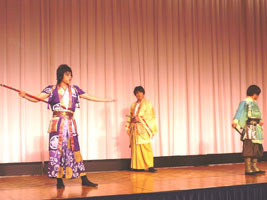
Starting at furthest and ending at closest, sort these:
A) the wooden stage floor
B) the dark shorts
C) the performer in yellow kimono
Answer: the performer in yellow kimono < the dark shorts < the wooden stage floor

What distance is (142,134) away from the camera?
6859 millimetres

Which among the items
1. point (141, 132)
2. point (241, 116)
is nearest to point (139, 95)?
point (141, 132)

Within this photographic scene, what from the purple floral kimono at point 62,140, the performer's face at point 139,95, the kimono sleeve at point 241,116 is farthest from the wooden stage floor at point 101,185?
the performer's face at point 139,95

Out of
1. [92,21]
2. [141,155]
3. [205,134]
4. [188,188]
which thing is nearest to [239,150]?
[205,134]

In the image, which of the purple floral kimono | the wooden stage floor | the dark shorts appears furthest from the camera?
the dark shorts

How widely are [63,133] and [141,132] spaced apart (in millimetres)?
2292

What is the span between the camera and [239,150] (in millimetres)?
8430

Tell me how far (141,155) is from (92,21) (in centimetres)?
232

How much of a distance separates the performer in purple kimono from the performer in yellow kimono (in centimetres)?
213

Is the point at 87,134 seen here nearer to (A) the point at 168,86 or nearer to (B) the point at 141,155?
(B) the point at 141,155

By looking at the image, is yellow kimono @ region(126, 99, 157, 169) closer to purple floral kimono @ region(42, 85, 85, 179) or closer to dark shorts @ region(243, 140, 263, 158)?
dark shorts @ region(243, 140, 263, 158)

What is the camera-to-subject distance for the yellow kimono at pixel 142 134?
685 cm

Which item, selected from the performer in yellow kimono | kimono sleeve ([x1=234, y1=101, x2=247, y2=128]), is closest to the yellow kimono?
the performer in yellow kimono

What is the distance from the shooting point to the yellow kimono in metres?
6.85
